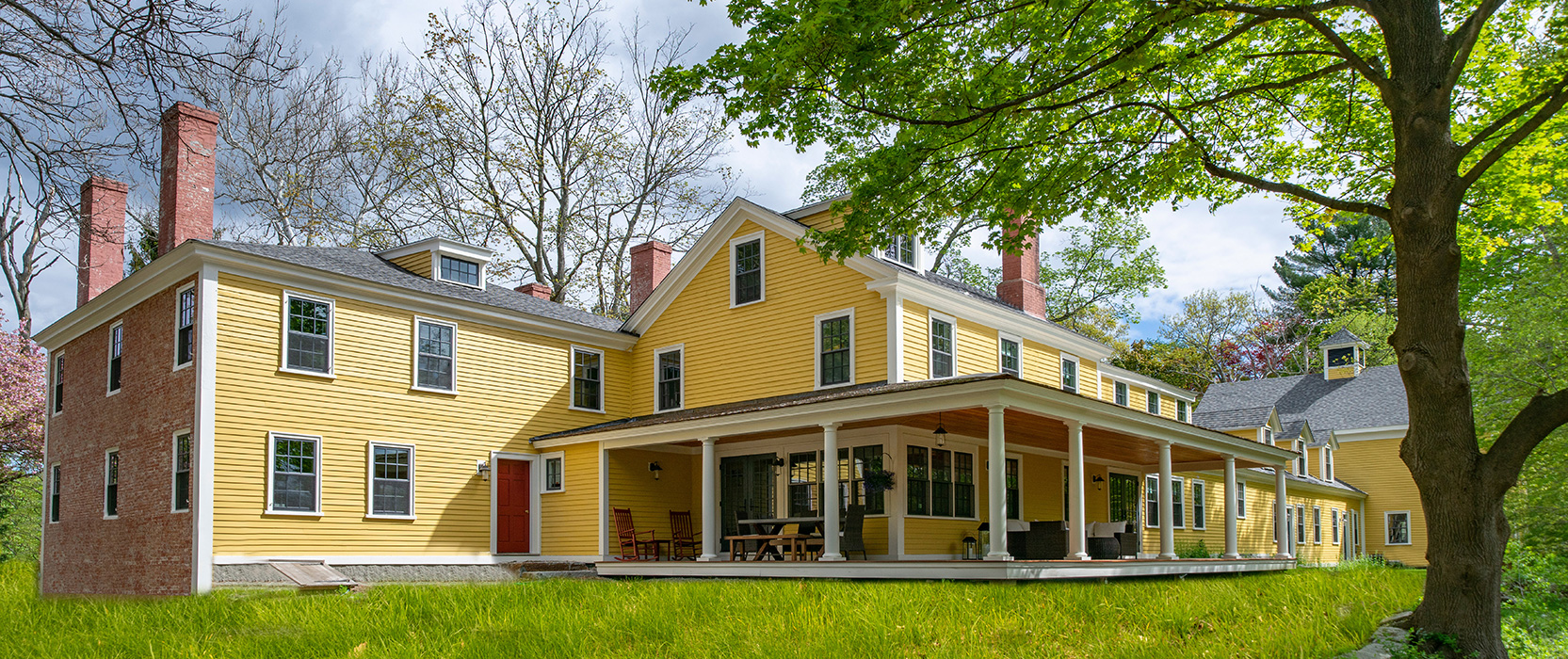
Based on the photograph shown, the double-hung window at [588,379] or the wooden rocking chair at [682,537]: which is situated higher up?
the double-hung window at [588,379]

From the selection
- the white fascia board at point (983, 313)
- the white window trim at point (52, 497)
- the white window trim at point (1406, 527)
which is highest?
the white fascia board at point (983, 313)

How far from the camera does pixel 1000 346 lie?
72.9ft

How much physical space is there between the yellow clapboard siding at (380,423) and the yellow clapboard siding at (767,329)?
2190 millimetres

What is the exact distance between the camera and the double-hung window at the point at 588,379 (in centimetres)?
2306

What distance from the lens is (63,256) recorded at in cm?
775

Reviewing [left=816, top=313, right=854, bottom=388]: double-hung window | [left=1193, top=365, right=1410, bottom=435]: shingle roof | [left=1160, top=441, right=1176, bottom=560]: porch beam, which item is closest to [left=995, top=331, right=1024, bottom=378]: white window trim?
[left=816, top=313, right=854, bottom=388]: double-hung window

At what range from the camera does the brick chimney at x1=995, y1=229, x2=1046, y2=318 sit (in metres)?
24.0

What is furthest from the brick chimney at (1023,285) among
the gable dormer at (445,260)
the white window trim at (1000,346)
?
the gable dormer at (445,260)

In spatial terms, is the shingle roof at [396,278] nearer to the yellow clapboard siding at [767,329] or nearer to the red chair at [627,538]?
the yellow clapboard siding at [767,329]

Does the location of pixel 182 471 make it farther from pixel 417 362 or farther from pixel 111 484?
pixel 417 362

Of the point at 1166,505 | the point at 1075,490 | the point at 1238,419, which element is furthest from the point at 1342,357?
the point at 1075,490

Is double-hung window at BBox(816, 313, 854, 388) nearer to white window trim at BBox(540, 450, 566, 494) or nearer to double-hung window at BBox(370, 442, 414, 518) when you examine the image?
white window trim at BBox(540, 450, 566, 494)

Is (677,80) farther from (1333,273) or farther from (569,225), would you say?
(1333,273)

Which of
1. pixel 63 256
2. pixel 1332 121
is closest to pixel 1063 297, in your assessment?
pixel 1332 121
